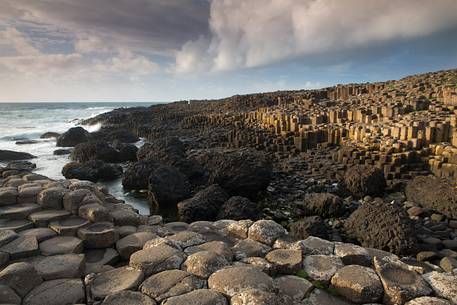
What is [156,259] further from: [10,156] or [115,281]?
[10,156]

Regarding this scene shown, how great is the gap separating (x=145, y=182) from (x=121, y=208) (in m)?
5.06

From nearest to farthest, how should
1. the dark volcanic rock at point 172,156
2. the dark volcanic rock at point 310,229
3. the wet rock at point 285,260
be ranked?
the wet rock at point 285,260, the dark volcanic rock at point 310,229, the dark volcanic rock at point 172,156

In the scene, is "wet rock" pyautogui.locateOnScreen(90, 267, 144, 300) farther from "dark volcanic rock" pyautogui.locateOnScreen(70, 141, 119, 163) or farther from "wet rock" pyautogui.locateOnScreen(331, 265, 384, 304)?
"dark volcanic rock" pyautogui.locateOnScreen(70, 141, 119, 163)

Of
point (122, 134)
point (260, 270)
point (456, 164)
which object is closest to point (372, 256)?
point (260, 270)

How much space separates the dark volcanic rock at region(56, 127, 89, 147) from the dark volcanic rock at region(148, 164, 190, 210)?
1501 centimetres

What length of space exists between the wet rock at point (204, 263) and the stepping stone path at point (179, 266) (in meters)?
0.01

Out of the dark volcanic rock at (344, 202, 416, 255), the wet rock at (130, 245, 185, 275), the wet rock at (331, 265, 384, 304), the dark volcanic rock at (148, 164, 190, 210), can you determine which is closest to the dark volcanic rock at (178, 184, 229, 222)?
the dark volcanic rock at (148, 164, 190, 210)

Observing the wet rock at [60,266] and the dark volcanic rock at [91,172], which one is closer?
the wet rock at [60,266]

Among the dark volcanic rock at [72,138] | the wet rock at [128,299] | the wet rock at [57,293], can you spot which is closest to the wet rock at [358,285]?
the wet rock at [128,299]

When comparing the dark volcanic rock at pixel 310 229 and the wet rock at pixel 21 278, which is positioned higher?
the wet rock at pixel 21 278

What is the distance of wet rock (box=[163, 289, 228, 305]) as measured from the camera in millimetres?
3160

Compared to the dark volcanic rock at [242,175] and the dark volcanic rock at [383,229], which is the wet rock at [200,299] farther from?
the dark volcanic rock at [242,175]

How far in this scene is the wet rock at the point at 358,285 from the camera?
11.8ft

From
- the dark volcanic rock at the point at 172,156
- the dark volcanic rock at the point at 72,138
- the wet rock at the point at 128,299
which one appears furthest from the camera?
the dark volcanic rock at the point at 72,138
